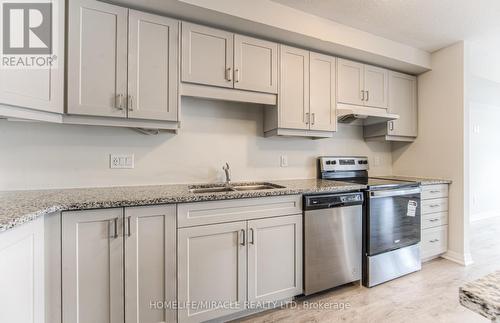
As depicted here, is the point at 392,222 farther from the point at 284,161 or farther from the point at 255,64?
the point at 255,64

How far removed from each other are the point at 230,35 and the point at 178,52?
483mm

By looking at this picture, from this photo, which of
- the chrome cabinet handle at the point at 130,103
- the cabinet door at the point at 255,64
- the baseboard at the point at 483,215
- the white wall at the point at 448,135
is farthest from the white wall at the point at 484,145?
the chrome cabinet handle at the point at 130,103

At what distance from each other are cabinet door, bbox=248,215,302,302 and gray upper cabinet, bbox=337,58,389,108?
5.03 feet

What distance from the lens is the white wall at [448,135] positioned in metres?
2.62

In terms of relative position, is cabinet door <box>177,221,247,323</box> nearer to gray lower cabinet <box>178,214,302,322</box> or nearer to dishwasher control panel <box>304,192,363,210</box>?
gray lower cabinet <box>178,214,302,322</box>

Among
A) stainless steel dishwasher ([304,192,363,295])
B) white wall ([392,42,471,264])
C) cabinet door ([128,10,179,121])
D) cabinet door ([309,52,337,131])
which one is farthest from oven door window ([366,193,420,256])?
cabinet door ([128,10,179,121])

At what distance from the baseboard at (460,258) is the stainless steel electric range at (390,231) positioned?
0.60 m

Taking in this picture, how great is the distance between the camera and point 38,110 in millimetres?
1415

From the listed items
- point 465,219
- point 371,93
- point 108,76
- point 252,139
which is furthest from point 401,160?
point 108,76

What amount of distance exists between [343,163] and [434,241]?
4.45ft

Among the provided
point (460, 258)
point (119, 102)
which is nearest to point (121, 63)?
point (119, 102)

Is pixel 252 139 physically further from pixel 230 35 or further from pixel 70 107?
pixel 70 107

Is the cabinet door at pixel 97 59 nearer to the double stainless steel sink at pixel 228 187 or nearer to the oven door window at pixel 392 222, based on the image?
the double stainless steel sink at pixel 228 187

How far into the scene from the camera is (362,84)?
264 cm
